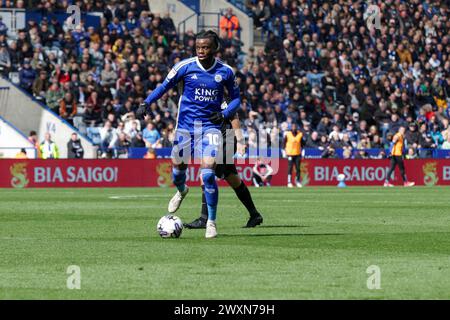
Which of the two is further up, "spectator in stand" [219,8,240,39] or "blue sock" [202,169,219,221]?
"spectator in stand" [219,8,240,39]

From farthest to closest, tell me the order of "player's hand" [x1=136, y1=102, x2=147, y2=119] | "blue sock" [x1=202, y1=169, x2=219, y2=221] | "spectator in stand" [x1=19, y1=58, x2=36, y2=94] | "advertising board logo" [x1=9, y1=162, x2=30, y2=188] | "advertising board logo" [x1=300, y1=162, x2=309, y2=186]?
1. "advertising board logo" [x1=300, y1=162, x2=309, y2=186]
2. "spectator in stand" [x1=19, y1=58, x2=36, y2=94]
3. "advertising board logo" [x1=9, y1=162, x2=30, y2=188]
4. "player's hand" [x1=136, y1=102, x2=147, y2=119]
5. "blue sock" [x1=202, y1=169, x2=219, y2=221]

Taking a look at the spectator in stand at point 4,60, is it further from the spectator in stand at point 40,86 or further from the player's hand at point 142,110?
the player's hand at point 142,110

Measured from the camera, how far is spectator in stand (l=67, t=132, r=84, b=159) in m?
36.4

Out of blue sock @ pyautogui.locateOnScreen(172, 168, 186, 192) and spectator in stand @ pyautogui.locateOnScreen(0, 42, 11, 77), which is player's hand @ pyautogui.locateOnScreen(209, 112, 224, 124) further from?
spectator in stand @ pyautogui.locateOnScreen(0, 42, 11, 77)

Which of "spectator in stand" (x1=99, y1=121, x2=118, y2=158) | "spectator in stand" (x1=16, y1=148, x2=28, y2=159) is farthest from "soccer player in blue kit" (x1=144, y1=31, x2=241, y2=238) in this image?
"spectator in stand" (x1=99, y1=121, x2=118, y2=158)

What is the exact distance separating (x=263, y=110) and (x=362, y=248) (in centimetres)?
2808

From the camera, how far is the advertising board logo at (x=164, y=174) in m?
37.4

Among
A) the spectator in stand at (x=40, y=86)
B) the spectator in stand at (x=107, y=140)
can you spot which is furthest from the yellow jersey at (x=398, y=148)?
the spectator in stand at (x=40, y=86)

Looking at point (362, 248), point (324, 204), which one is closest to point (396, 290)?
point (362, 248)

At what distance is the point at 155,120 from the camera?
38.1m

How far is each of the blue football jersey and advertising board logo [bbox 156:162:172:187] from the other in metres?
22.4

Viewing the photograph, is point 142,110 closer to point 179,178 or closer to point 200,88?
point 200,88

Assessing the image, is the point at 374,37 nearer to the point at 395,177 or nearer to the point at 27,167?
the point at 395,177

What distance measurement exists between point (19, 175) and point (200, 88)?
71.1 feet
